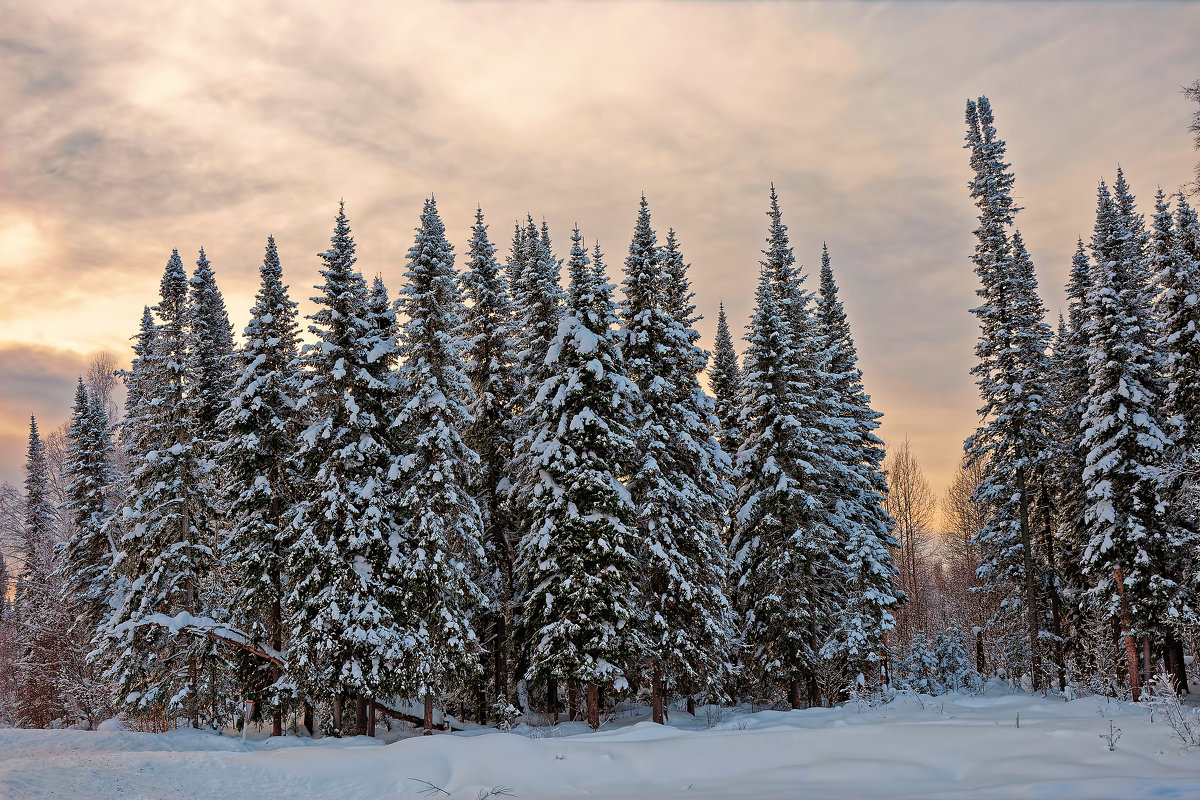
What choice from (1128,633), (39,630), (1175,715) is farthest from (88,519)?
(1128,633)

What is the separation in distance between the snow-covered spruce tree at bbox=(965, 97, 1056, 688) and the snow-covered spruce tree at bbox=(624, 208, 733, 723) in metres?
13.8

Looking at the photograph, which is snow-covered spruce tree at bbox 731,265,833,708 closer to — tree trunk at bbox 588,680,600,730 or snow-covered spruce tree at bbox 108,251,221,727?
tree trunk at bbox 588,680,600,730

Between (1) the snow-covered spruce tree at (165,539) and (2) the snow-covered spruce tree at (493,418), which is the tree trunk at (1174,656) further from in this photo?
(1) the snow-covered spruce tree at (165,539)

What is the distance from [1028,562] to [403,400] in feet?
86.3

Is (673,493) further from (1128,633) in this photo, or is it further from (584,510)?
(1128,633)

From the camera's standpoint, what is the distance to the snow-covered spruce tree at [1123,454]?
27297 mm

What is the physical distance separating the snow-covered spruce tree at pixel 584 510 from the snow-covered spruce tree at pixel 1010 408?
57.9 ft

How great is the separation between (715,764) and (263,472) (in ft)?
69.4

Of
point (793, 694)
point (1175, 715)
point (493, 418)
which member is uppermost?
point (493, 418)

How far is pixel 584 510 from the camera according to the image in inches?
965

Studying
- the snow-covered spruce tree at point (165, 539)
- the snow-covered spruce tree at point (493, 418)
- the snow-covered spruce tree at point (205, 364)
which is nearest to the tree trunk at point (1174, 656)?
the snow-covered spruce tree at point (493, 418)

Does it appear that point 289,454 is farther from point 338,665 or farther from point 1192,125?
point 1192,125

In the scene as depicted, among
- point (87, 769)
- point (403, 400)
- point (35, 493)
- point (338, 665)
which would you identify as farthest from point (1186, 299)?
point (35, 493)

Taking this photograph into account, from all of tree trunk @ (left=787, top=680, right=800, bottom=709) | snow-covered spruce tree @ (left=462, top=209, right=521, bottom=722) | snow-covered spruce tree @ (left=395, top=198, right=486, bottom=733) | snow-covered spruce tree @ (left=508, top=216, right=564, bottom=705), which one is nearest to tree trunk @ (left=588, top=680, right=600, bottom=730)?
snow-covered spruce tree @ (left=508, top=216, right=564, bottom=705)
